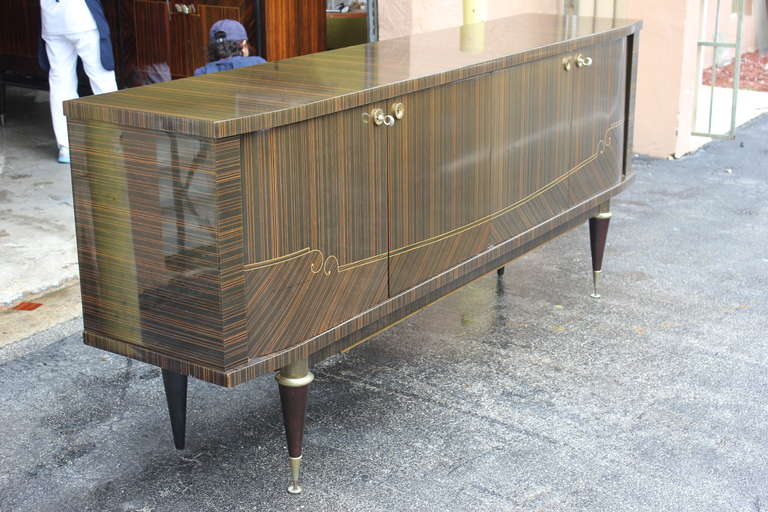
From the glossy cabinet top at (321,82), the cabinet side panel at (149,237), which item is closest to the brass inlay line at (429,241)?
the cabinet side panel at (149,237)

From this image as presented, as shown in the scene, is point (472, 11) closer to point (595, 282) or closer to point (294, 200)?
point (595, 282)

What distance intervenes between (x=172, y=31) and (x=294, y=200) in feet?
15.5

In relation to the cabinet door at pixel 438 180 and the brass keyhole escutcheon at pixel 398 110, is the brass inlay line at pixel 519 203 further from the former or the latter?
the brass keyhole escutcheon at pixel 398 110

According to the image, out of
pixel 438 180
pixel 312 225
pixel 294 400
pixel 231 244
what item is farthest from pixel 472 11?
pixel 231 244

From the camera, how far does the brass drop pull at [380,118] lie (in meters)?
2.61

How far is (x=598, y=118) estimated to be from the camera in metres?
A: 3.80

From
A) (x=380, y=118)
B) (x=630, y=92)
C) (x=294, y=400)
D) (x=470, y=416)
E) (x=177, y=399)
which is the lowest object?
Answer: (x=470, y=416)

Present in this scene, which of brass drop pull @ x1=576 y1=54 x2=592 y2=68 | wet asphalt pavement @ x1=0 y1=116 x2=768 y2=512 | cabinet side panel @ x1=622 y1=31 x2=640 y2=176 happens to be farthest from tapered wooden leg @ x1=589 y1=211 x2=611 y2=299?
brass drop pull @ x1=576 y1=54 x2=592 y2=68

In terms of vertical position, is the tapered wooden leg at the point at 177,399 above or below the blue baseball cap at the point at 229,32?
below

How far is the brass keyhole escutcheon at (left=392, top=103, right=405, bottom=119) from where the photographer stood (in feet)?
8.74

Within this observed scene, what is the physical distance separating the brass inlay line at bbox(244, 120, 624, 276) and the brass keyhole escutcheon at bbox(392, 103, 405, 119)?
38cm

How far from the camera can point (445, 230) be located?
9.80 ft

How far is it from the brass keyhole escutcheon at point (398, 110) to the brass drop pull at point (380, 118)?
0.08ft

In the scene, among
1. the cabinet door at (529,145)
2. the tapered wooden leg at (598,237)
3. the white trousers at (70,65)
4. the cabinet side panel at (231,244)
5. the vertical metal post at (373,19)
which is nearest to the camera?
the cabinet side panel at (231,244)
